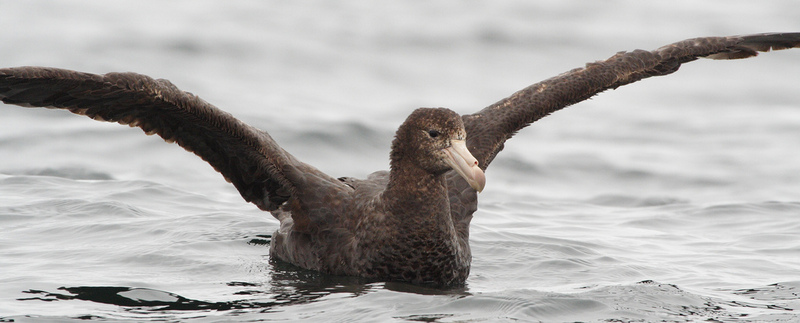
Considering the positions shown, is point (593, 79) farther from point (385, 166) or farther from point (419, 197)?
point (385, 166)

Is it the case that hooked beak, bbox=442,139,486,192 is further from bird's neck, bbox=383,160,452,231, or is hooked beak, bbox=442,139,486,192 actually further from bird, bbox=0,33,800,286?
bird's neck, bbox=383,160,452,231

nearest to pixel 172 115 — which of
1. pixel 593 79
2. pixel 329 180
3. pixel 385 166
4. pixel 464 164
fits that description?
pixel 329 180

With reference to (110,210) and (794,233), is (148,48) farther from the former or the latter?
(794,233)

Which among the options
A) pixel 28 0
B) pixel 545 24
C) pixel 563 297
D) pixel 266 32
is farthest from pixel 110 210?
pixel 545 24

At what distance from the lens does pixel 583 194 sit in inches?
609

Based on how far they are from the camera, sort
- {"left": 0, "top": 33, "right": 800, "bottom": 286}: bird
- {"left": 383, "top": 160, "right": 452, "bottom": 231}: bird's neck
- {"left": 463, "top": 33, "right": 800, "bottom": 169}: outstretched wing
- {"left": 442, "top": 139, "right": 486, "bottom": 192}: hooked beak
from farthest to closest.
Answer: {"left": 463, "top": 33, "right": 800, "bottom": 169}: outstretched wing, {"left": 383, "top": 160, "right": 452, "bottom": 231}: bird's neck, {"left": 0, "top": 33, "right": 800, "bottom": 286}: bird, {"left": 442, "top": 139, "right": 486, "bottom": 192}: hooked beak

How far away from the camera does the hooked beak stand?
8070mm

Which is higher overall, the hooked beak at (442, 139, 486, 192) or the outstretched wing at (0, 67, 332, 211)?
the outstretched wing at (0, 67, 332, 211)

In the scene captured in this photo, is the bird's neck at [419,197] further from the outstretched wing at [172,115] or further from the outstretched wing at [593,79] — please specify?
the outstretched wing at [593,79]

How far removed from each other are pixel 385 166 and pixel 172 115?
279 inches

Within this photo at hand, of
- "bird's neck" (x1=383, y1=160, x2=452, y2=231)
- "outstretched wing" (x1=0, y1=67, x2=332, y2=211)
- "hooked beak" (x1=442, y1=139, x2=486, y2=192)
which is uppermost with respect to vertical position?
"outstretched wing" (x1=0, y1=67, x2=332, y2=211)

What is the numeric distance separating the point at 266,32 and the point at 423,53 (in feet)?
10.8

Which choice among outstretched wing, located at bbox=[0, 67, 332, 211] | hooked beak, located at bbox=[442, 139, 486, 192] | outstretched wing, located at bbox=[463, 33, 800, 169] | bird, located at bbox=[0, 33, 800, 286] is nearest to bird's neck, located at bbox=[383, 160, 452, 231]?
bird, located at bbox=[0, 33, 800, 286]

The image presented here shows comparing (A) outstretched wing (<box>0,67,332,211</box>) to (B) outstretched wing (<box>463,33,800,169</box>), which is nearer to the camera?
(A) outstretched wing (<box>0,67,332,211</box>)
